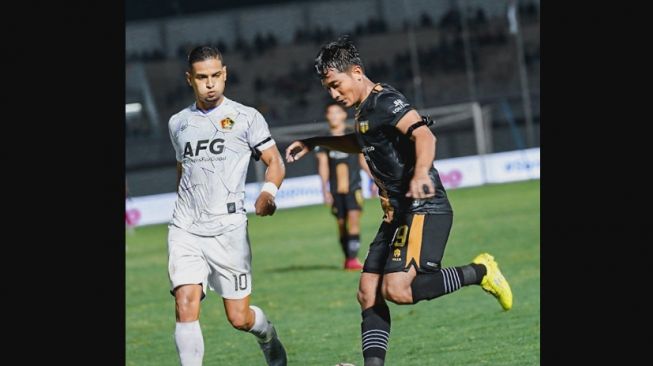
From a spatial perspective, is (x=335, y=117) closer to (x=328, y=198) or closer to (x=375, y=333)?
(x=328, y=198)

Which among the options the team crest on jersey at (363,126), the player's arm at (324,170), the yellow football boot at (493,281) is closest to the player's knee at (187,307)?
the team crest on jersey at (363,126)

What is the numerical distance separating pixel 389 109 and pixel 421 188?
2.30 feet

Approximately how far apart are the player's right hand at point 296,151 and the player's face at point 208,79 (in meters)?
0.56

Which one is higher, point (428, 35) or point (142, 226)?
point (428, 35)

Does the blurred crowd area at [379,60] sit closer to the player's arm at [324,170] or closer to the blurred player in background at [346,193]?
the player's arm at [324,170]

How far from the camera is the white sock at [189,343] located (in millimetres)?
7441

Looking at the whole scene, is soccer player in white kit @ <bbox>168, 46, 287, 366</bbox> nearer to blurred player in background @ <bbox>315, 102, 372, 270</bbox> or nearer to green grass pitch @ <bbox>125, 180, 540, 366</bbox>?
green grass pitch @ <bbox>125, 180, 540, 366</bbox>

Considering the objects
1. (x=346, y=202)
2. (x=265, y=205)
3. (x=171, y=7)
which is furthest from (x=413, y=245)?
(x=171, y=7)

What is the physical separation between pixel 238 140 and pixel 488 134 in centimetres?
2878

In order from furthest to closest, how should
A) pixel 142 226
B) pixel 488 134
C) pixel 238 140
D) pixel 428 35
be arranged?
pixel 428 35 < pixel 488 134 < pixel 142 226 < pixel 238 140

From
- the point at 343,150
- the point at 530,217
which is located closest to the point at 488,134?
the point at 530,217

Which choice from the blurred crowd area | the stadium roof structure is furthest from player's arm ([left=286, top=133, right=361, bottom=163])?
the blurred crowd area
